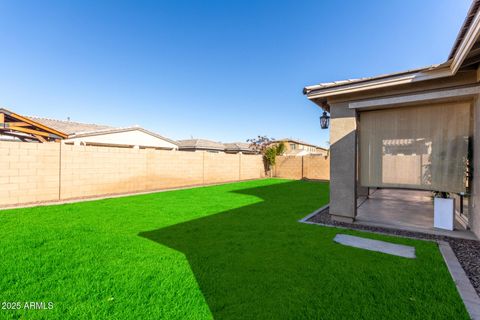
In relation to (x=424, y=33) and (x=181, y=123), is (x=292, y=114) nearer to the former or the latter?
(x=181, y=123)

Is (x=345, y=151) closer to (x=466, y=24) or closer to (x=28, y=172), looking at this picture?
(x=466, y=24)

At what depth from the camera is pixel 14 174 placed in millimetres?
7410

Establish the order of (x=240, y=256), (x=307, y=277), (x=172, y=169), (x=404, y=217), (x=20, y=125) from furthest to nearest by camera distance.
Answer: (x=172, y=169), (x=20, y=125), (x=404, y=217), (x=240, y=256), (x=307, y=277)

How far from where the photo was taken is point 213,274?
299 cm

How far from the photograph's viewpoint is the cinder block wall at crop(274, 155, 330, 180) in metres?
17.9

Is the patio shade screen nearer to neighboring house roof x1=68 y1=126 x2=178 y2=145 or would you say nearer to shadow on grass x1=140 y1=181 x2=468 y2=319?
shadow on grass x1=140 y1=181 x2=468 y2=319

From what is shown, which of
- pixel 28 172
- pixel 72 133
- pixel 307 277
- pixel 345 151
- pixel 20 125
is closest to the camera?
pixel 307 277

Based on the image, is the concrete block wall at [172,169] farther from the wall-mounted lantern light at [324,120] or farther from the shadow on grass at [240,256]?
the wall-mounted lantern light at [324,120]

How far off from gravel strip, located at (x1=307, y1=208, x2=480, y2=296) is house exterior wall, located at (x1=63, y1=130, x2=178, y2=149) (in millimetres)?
16563

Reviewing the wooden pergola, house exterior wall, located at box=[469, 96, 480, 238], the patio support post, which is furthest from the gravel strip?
the wooden pergola

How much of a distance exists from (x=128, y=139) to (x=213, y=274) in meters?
18.5

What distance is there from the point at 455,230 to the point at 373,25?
9.22 meters

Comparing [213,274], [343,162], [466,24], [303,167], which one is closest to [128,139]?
[303,167]

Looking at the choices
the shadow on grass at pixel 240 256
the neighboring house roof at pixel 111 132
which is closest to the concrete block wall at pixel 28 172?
the shadow on grass at pixel 240 256
